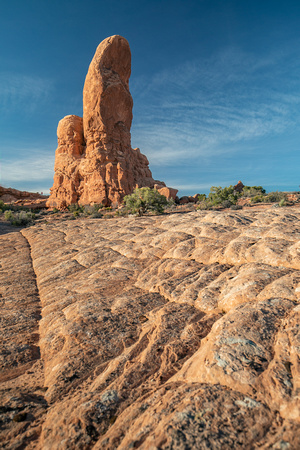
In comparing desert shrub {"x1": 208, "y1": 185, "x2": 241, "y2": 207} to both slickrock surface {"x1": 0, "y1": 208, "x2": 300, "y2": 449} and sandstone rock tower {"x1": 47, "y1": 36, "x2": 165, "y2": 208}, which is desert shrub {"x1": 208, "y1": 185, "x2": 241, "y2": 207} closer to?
sandstone rock tower {"x1": 47, "y1": 36, "x2": 165, "y2": 208}

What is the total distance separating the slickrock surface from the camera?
2.11 metres

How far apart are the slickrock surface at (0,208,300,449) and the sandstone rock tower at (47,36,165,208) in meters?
29.7

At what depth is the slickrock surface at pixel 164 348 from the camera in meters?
2.11

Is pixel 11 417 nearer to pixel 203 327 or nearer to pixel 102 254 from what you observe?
pixel 203 327

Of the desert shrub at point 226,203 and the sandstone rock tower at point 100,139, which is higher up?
the sandstone rock tower at point 100,139

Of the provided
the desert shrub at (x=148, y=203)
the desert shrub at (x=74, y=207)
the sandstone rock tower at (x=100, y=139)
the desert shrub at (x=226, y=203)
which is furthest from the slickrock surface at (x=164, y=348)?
the desert shrub at (x=74, y=207)

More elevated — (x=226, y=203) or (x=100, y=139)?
(x=100, y=139)

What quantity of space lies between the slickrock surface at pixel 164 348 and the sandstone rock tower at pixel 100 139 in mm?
29662

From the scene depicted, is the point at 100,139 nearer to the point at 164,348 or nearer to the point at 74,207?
the point at 74,207

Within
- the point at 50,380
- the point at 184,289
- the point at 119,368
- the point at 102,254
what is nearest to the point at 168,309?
the point at 184,289

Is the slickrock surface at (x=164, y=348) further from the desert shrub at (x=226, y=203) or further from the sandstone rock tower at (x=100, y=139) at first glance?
the sandstone rock tower at (x=100, y=139)

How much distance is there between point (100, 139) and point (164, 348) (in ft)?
120

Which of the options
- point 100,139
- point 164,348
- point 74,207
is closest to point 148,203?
point 74,207

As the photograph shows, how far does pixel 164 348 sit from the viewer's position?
335 centimetres
